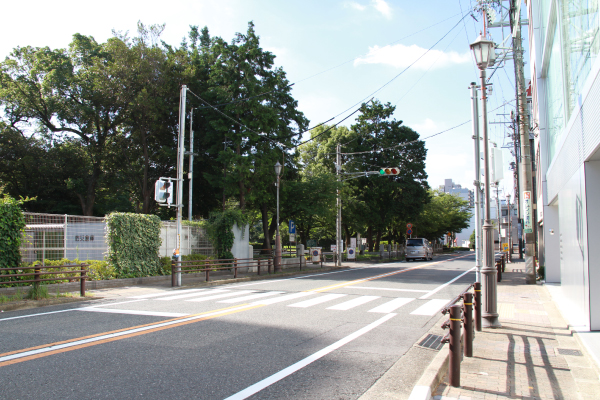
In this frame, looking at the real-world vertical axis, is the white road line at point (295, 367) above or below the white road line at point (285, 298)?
above

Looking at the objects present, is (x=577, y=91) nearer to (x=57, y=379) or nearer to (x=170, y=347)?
(x=170, y=347)

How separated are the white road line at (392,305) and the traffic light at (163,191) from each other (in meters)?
8.90

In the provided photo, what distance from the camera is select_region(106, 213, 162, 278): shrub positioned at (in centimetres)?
1630

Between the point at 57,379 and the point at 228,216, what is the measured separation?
1792 centimetres

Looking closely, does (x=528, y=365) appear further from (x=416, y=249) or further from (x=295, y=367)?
(x=416, y=249)

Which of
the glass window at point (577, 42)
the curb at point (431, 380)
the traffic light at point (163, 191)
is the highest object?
the glass window at point (577, 42)

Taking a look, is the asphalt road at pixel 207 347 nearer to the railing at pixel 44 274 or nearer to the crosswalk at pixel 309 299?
the crosswalk at pixel 309 299

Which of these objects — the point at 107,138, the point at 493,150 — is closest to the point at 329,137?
the point at 107,138

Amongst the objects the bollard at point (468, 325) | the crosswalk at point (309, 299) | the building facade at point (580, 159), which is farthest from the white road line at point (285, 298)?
the building facade at point (580, 159)

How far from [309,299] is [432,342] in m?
5.51

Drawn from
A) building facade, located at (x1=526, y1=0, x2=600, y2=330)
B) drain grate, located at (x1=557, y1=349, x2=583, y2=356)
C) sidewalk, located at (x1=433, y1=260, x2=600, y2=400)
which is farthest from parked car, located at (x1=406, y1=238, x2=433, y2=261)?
drain grate, located at (x1=557, y1=349, x2=583, y2=356)

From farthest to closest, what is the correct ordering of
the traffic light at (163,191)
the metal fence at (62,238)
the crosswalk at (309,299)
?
the traffic light at (163,191) < the metal fence at (62,238) < the crosswalk at (309,299)

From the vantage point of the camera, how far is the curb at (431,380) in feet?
14.5

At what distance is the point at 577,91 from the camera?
778 cm
